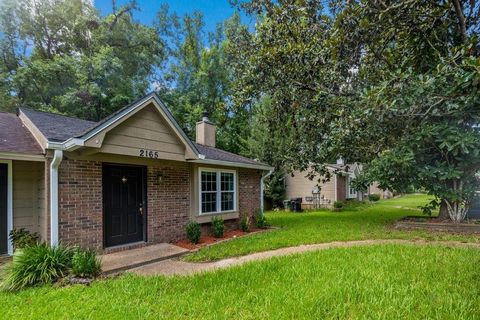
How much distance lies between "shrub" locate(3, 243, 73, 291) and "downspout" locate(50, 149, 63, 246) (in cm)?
48

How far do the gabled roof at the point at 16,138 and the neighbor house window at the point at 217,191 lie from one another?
469 cm

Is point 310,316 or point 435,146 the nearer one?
point 310,316

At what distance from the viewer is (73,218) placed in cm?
642

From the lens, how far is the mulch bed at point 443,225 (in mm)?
9688

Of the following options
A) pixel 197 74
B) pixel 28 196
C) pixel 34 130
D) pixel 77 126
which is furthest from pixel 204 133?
pixel 197 74

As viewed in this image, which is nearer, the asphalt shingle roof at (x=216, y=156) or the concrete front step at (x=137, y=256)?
the concrete front step at (x=137, y=256)

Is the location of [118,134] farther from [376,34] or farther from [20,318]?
[376,34]

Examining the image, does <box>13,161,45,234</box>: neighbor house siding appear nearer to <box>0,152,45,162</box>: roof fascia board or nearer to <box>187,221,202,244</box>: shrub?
<box>0,152,45,162</box>: roof fascia board

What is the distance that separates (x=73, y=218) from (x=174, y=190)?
3001 mm

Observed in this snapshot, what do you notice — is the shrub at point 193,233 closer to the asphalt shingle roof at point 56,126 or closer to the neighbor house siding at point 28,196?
the neighbor house siding at point 28,196

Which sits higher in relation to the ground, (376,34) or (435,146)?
(376,34)

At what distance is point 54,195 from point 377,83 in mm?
8287

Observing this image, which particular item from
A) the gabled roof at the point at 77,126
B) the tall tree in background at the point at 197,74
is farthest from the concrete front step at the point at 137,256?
the tall tree in background at the point at 197,74

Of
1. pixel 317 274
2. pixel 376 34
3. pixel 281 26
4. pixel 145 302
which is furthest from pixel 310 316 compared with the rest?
pixel 281 26
